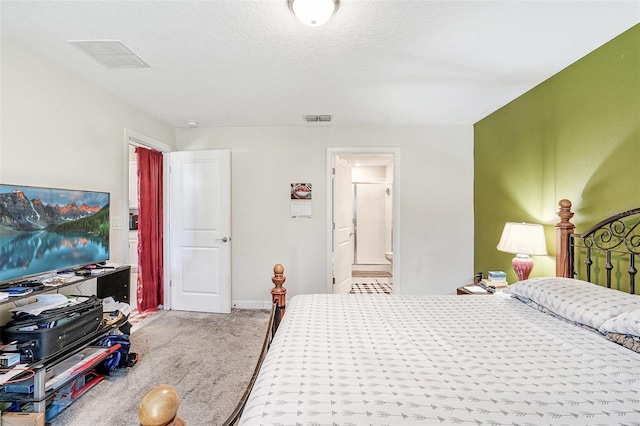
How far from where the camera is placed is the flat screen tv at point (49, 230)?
1.70 meters

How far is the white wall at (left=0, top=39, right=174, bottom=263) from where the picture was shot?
1.86 metres

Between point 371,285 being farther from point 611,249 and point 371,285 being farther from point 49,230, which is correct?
point 49,230

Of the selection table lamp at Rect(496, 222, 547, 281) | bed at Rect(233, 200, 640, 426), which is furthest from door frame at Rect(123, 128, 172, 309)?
table lamp at Rect(496, 222, 547, 281)

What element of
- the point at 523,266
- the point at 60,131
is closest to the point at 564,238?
the point at 523,266

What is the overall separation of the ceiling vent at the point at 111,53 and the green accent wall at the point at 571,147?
3223 millimetres

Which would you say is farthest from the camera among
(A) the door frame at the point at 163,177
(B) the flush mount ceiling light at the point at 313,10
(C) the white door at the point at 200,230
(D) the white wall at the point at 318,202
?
(D) the white wall at the point at 318,202

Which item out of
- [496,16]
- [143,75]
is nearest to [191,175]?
[143,75]

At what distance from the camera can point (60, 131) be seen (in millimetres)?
2180

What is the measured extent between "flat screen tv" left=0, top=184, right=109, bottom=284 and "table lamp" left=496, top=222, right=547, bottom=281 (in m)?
3.38

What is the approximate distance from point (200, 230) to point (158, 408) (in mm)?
3174

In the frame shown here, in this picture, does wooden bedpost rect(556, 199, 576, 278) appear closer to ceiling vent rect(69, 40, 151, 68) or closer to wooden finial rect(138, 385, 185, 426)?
wooden finial rect(138, 385, 185, 426)

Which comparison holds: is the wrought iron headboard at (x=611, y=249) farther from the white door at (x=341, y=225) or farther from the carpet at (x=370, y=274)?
the carpet at (x=370, y=274)

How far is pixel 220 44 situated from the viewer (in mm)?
1893

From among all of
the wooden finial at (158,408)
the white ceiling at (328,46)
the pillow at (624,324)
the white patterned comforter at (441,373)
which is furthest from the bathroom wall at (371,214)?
the wooden finial at (158,408)
